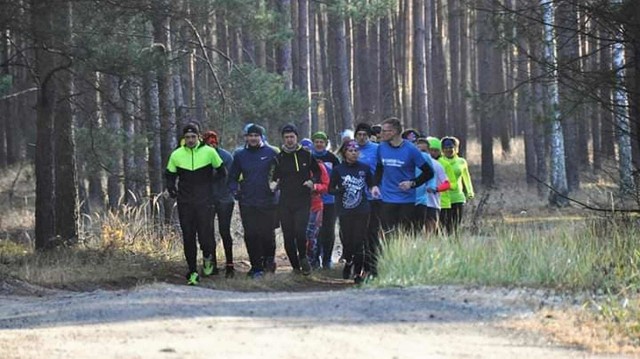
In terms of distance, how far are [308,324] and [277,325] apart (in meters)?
0.27

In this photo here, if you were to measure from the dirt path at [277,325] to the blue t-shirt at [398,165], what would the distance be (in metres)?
2.56

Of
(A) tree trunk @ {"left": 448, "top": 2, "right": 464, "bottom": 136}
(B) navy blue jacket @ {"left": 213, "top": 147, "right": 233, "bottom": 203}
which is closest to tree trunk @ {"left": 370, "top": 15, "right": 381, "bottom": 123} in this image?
(A) tree trunk @ {"left": 448, "top": 2, "right": 464, "bottom": 136}

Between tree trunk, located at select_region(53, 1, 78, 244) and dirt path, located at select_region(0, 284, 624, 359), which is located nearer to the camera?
dirt path, located at select_region(0, 284, 624, 359)

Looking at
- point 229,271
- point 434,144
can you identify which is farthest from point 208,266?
point 434,144

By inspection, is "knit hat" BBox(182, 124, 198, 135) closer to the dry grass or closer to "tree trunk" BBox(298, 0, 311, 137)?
the dry grass

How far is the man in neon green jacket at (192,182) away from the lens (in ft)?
43.1

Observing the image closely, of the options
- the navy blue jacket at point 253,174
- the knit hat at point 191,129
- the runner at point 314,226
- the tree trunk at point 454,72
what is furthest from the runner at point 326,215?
the tree trunk at point 454,72

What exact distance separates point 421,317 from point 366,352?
5.57ft

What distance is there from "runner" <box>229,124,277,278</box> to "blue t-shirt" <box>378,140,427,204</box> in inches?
64.9

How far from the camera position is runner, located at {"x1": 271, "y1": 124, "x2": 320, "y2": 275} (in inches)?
543

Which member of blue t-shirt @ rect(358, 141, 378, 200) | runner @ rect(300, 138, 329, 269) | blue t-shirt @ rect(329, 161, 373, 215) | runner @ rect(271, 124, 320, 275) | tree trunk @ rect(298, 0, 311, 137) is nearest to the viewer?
blue t-shirt @ rect(329, 161, 373, 215)

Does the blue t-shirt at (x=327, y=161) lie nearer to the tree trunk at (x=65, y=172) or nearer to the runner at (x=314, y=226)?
the runner at (x=314, y=226)

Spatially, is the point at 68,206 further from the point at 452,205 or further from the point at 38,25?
the point at 452,205

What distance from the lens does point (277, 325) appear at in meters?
8.74
